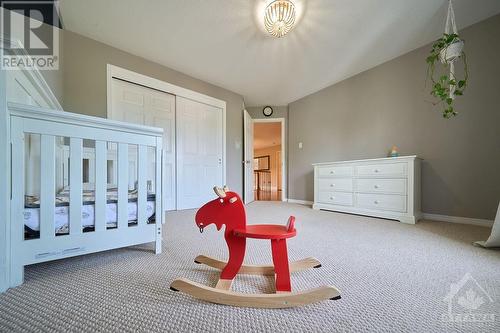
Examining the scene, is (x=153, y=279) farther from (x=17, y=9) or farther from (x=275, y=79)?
(x=275, y=79)

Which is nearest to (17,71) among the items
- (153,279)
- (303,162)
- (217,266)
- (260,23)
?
(153,279)

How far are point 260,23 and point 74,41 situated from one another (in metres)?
2.10

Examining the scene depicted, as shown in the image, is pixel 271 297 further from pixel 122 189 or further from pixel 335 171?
pixel 335 171

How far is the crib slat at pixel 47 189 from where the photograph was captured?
0.95 m

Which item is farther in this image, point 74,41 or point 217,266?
point 74,41

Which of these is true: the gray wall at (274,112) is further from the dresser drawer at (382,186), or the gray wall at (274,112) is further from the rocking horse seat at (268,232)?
the rocking horse seat at (268,232)

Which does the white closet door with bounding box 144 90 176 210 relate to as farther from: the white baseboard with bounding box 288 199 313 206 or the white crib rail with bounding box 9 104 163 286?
the white baseboard with bounding box 288 199 313 206

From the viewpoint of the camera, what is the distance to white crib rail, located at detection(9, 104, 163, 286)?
0.89m

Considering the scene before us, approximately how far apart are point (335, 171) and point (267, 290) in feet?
7.94

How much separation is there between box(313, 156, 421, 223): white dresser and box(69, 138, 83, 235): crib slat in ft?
9.36

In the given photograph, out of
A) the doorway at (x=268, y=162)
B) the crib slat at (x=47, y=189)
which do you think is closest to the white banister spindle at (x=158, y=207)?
the crib slat at (x=47, y=189)

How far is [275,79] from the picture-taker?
332cm

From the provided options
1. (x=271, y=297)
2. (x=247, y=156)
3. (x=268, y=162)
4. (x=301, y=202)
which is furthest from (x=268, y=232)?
(x=268, y=162)

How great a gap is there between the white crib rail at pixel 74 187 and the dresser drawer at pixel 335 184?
2446 mm
